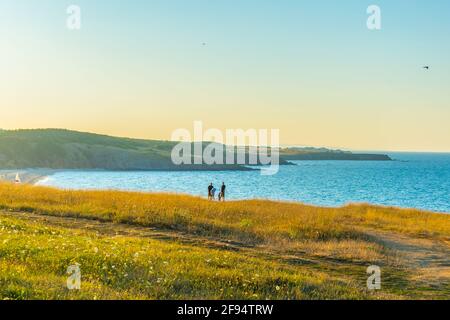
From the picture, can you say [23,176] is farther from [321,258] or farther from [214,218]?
[321,258]

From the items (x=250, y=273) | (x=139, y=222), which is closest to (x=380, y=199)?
(x=139, y=222)

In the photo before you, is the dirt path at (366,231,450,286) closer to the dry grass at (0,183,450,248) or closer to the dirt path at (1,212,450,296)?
the dirt path at (1,212,450,296)

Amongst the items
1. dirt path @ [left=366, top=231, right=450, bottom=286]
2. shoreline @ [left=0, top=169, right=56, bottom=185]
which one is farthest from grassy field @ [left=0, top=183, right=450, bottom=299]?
shoreline @ [left=0, top=169, right=56, bottom=185]

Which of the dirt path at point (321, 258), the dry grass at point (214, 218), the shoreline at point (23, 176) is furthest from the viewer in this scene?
the shoreline at point (23, 176)

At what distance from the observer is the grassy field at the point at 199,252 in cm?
1245

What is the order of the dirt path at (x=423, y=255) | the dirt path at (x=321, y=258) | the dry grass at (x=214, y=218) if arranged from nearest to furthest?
the dirt path at (x=423, y=255)
the dirt path at (x=321, y=258)
the dry grass at (x=214, y=218)

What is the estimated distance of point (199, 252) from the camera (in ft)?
59.2

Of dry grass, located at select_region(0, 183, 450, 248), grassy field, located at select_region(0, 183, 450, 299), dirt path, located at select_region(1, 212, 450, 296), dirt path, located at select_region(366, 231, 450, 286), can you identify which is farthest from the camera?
dry grass, located at select_region(0, 183, 450, 248)

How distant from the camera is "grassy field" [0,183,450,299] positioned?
40.8 feet

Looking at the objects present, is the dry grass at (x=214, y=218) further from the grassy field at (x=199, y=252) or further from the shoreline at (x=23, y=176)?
the shoreline at (x=23, y=176)

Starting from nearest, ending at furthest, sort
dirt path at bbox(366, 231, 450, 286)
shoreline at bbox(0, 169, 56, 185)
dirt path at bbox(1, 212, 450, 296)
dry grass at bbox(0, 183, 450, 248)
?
dirt path at bbox(366, 231, 450, 286), dirt path at bbox(1, 212, 450, 296), dry grass at bbox(0, 183, 450, 248), shoreline at bbox(0, 169, 56, 185)

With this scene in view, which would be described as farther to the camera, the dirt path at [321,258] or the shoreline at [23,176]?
the shoreline at [23,176]

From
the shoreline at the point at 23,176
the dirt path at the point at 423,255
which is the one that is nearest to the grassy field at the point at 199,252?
the dirt path at the point at 423,255
